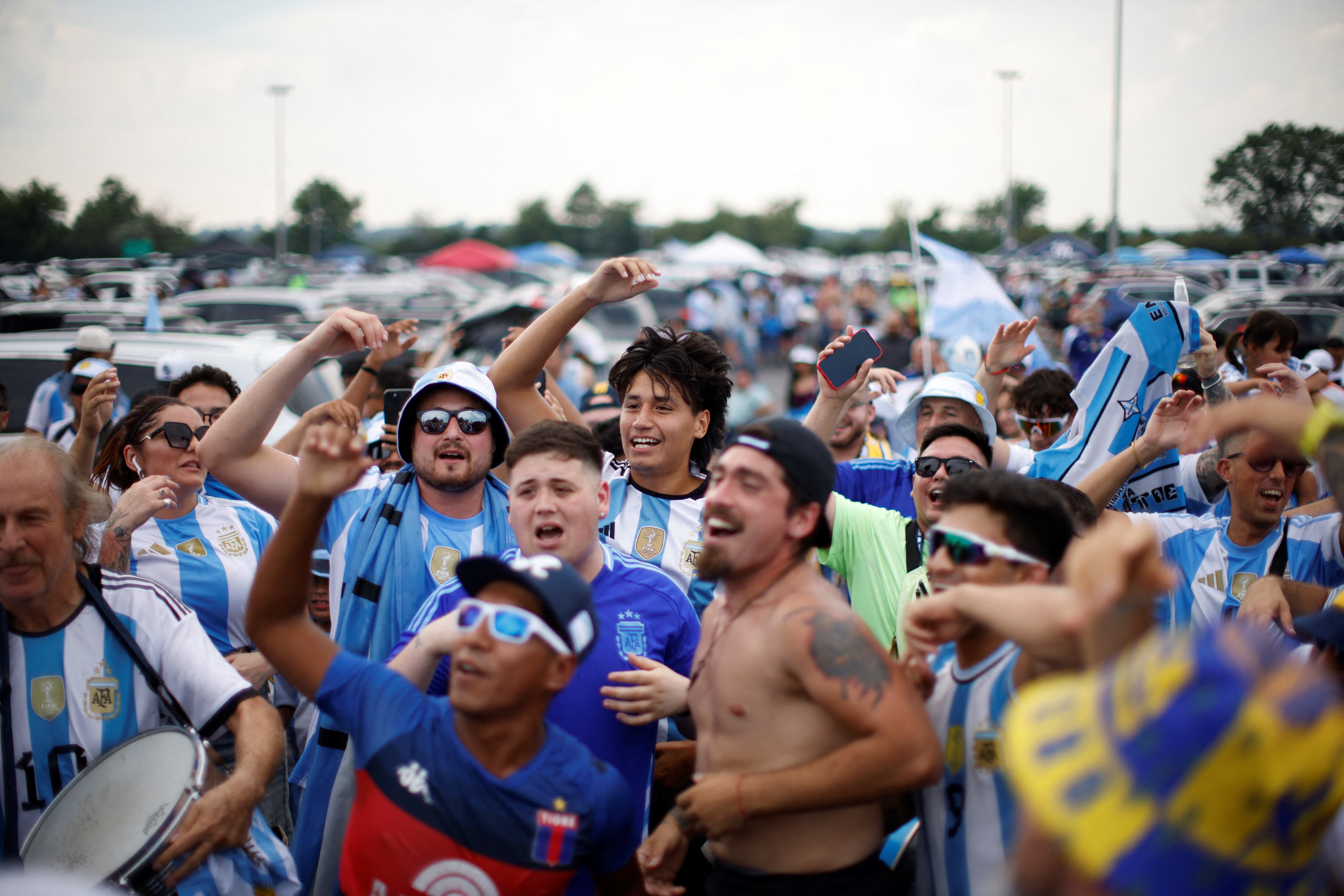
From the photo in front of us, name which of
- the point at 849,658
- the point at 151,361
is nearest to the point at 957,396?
the point at 849,658

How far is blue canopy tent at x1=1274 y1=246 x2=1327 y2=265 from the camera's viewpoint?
25.2 m

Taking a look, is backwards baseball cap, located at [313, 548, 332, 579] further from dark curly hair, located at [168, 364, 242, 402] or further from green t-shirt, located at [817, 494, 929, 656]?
green t-shirt, located at [817, 494, 929, 656]

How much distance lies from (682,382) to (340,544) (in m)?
1.60

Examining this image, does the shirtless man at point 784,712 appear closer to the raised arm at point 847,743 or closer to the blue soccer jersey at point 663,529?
the raised arm at point 847,743

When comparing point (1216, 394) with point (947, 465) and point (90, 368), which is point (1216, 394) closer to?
point (947, 465)

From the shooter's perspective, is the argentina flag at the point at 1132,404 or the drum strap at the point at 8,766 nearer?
the drum strap at the point at 8,766

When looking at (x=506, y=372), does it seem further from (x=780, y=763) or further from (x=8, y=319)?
(x=8, y=319)

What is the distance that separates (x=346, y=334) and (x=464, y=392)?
52cm

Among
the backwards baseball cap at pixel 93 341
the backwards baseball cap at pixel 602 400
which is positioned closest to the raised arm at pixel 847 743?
the backwards baseball cap at pixel 602 400

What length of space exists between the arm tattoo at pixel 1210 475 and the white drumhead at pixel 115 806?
15.4 ft

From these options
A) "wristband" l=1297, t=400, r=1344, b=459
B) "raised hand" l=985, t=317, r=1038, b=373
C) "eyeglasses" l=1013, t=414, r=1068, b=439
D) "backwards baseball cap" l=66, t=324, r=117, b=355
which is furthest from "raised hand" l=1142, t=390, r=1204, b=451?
"backwards baseball cap" l=66, t=324, r=117, b=355

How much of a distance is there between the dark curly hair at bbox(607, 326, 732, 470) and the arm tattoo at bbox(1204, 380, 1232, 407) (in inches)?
110

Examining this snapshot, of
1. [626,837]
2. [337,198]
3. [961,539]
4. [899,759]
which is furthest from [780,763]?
[337,198]

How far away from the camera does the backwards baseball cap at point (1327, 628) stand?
214cm
